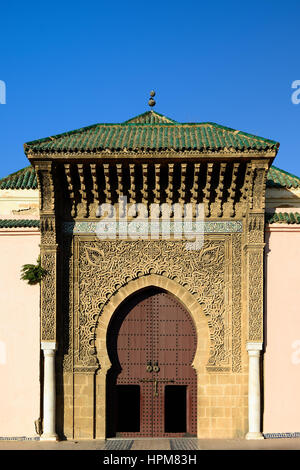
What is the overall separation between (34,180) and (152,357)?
121 inches

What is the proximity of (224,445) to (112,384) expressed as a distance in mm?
1702

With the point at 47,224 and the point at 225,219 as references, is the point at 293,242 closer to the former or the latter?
the point at 225,219

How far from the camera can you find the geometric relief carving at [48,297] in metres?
8.03

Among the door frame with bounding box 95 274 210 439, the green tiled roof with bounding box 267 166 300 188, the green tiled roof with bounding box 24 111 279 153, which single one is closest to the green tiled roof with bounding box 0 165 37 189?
the green tiled roof with bounding box 24 111 279 153

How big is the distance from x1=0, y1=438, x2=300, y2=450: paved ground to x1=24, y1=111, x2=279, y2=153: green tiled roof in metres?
3.72

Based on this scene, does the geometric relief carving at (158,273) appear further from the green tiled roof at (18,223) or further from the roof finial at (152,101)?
the roof finial at (152,101)

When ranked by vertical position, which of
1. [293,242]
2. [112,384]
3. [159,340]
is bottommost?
[112,384]

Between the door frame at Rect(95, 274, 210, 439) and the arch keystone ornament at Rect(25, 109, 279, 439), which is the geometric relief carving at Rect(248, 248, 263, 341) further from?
the door frame at Rect(95, 274, 210, 439)

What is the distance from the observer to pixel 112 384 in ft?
27.1

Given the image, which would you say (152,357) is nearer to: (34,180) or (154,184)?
(154,184)

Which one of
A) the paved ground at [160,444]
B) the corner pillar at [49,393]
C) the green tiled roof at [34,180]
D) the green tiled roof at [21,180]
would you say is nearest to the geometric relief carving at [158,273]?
the corner pillar at [49,393]

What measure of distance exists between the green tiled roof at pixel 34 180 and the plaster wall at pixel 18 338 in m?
0.85
